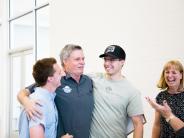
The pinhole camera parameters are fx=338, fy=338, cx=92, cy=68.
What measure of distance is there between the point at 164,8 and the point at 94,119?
1304 millimetres

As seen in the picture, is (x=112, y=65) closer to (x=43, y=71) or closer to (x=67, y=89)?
(x=67, y=89)

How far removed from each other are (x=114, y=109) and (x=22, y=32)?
177 inches

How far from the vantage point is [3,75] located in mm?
6859

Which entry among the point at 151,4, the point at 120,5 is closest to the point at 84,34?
the point at 120,5

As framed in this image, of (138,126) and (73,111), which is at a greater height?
(73,111)

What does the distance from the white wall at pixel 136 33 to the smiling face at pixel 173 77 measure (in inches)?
16.3

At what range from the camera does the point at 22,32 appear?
6.57 m

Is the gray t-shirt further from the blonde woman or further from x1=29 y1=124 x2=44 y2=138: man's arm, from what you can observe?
x1=29 y1=124 x2=44 y2=138: man's arm

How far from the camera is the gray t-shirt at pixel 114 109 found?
8.03 feet

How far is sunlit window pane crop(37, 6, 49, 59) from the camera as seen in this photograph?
18.5 feet

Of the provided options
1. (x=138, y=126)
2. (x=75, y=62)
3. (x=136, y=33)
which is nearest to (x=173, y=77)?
(x=138, y=126)

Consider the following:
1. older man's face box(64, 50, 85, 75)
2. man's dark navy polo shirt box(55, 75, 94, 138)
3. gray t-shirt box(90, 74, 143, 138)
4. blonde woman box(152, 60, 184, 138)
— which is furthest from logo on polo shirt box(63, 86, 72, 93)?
blonde woman box(152, 60, 184, 138)

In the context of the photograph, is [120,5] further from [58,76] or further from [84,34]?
[58,76]

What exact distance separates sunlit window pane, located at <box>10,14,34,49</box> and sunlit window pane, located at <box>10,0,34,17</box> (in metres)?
0.14
